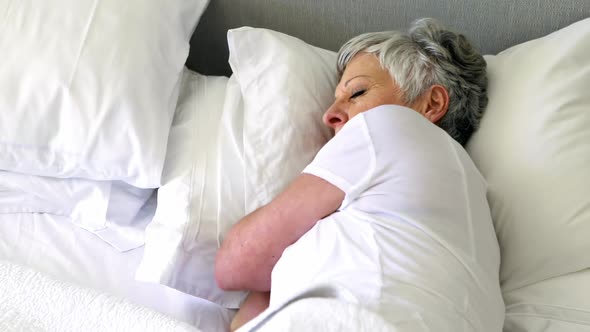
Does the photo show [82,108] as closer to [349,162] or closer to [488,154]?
[349,162]

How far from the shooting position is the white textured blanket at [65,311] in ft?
2.58

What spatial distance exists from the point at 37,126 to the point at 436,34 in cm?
81

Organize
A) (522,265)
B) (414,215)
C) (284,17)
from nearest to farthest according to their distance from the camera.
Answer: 1. (414,215)
2. (522,265)
3. (284,17)

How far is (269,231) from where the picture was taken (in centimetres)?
95

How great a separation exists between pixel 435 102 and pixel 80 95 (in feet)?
2.28

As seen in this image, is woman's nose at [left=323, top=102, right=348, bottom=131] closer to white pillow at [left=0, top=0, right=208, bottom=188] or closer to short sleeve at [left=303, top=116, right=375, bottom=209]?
short sleeve at [left=303, top=116, right=375, bottom=209]

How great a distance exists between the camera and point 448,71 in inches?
45.2

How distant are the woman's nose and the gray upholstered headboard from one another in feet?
1.21

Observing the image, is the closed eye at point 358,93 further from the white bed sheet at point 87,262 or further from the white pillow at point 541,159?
the white bed sheet at point 87,262

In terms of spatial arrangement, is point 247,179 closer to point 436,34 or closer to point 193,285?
point 193,285

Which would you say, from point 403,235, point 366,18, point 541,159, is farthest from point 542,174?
point 366,18

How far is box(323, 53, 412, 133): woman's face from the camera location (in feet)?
3.65

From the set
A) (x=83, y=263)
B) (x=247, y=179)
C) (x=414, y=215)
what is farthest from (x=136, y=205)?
(x=414, y=215)

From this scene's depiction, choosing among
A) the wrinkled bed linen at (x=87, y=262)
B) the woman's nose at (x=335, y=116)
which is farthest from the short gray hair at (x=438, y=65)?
the wrinkled bed linen at (x=87, y=262)
